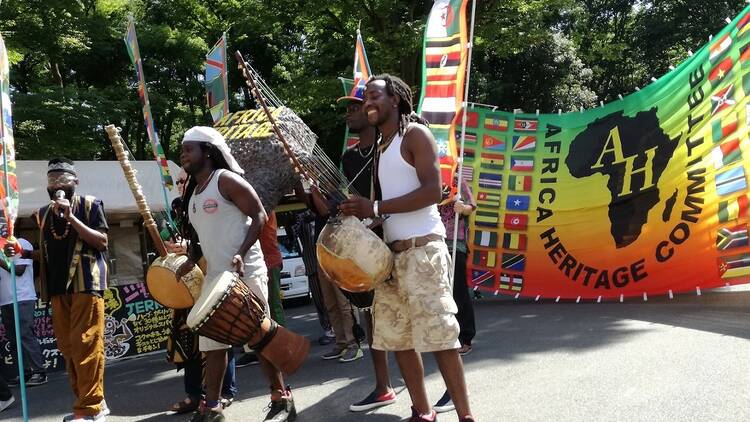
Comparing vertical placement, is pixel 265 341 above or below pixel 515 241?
below

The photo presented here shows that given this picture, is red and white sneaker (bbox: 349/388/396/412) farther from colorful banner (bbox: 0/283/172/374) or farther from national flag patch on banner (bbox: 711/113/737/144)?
national flag patch on banner (bbox: 711/113/737/144)

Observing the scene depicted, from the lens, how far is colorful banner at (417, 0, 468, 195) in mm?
5344

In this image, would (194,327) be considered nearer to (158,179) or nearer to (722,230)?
(722,230)

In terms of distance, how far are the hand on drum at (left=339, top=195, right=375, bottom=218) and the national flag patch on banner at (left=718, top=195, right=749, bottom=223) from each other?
513 centimetres

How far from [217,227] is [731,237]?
558 cm

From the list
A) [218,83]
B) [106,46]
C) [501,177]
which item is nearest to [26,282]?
[218,83]

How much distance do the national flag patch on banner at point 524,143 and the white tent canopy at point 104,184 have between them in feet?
21.1

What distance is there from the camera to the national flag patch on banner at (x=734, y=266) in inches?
270

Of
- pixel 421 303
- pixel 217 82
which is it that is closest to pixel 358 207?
pixel 421 303

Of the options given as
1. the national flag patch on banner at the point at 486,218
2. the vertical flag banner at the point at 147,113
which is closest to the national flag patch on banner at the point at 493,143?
the national flag patch on banner at the point at 486,218

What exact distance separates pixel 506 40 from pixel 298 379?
11.3 metres

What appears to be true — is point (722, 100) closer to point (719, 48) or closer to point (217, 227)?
point (719, 48)

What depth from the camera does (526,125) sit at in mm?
9016

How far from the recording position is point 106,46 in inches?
808
